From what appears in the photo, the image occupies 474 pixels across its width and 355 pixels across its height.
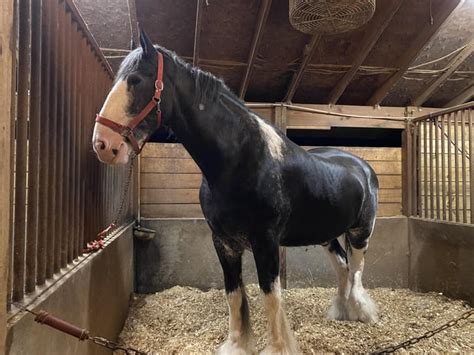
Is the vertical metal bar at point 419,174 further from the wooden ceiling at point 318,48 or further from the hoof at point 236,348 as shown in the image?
the hoof at point 236,348

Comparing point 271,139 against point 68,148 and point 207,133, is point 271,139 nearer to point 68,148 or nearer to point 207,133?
point 207,133

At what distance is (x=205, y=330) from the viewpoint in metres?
2.10

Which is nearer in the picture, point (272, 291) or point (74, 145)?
point (74, 145)

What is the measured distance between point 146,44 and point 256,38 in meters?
1.63

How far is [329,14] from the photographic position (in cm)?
226

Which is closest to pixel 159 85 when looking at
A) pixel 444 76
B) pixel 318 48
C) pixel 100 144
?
pixel 100 144

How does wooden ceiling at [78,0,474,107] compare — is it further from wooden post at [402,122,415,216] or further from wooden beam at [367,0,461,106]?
wooden post at [402,122,415,216]

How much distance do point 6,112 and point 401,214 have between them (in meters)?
3.35

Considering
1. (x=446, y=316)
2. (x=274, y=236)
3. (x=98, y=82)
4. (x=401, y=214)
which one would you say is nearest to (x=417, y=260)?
(x=401, y=214)

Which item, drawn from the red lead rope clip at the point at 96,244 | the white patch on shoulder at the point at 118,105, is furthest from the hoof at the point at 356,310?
the white patch on shoulder at the point at 118,105

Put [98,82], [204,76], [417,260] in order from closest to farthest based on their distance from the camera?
[204,76] < [98,82] < [417,260]

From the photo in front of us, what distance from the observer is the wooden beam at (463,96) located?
356cm

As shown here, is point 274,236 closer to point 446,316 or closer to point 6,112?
point 6,112

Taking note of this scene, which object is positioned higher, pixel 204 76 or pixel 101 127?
pixel 204 76
